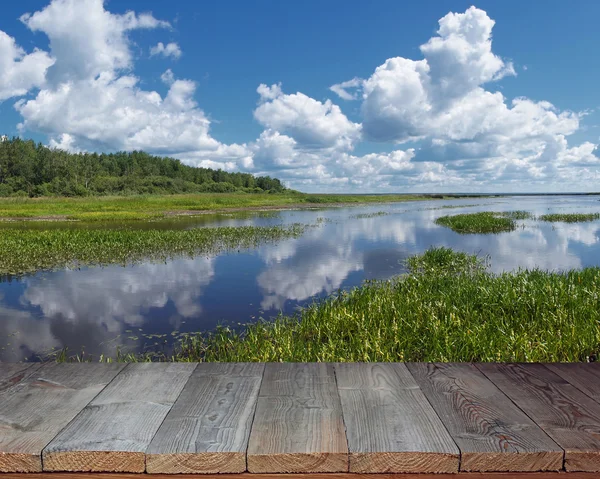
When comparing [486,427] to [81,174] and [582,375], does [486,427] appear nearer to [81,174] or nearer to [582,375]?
[582,375]

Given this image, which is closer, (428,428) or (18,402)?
(428,428)

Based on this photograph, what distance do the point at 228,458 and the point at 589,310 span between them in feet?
27.6

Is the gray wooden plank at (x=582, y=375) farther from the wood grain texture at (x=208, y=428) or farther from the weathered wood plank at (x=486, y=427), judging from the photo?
the wood grain texture at (x=208, y=428)

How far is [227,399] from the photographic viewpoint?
2.61 meters

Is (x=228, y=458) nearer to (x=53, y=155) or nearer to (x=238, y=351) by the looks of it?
(x=238, y=351)

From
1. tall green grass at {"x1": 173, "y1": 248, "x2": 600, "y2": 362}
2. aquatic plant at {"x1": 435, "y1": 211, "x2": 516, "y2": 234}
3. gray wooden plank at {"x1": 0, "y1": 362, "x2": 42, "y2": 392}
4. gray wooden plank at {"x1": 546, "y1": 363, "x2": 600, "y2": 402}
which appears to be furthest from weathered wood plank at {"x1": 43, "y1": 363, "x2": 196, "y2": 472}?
aquatic plant at {"x1": 435, "y1": 211, "x2": 516, "y2": 234}

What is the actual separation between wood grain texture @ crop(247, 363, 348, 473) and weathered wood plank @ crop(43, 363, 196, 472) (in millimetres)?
537

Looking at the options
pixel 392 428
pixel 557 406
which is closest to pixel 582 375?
pixel 557 406

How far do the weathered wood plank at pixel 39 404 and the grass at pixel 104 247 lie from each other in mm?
15667

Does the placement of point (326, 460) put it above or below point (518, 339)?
above

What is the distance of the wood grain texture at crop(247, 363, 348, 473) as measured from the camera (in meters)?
2.03

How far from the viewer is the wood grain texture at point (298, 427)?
2.03 meters

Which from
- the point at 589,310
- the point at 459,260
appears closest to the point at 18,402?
the point at 589,310

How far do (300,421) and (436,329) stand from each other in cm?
567
